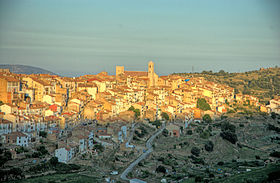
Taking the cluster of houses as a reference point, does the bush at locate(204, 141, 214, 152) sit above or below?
below

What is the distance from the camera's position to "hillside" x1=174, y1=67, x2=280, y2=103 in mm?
59138


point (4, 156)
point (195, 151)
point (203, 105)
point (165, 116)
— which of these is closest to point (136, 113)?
point (165, 116)

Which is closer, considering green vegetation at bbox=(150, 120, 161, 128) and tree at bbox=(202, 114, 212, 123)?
green vegetation at bbox=(150, 120, 161, 128)

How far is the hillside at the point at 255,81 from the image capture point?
194 ft

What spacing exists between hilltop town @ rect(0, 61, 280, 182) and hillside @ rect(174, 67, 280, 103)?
37.7 ft

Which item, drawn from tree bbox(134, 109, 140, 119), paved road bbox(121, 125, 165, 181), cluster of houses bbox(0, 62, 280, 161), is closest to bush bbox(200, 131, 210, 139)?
paved road bbox(121, 125, 165, 181)

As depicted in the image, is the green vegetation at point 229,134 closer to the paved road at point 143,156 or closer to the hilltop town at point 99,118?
the hilltop town at point 99,118

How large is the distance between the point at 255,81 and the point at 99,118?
141 feet

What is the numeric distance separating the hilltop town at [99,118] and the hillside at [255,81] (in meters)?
11.5

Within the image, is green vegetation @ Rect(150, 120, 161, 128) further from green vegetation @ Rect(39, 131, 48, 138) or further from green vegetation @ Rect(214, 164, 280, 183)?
green vegetation @ Rect(214, 164, 280, 183)

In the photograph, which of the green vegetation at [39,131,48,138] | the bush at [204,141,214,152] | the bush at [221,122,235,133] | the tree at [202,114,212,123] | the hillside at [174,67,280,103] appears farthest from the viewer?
the hillside at [174,67,280,103]

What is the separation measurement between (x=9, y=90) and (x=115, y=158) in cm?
1147

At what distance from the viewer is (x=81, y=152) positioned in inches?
950

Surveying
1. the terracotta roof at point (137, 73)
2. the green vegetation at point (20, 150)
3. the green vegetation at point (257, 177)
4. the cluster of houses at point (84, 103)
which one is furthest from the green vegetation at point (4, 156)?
the terracotta roof at point (137, 73)
